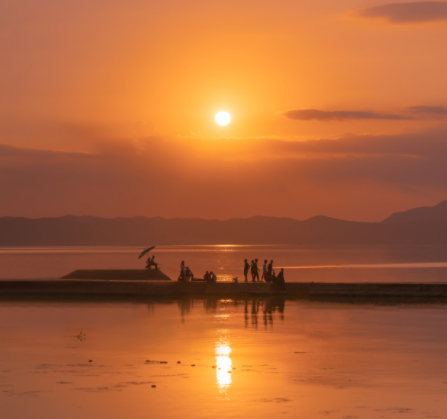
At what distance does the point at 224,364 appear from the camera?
2464cm

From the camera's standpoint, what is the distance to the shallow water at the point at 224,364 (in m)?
18.8

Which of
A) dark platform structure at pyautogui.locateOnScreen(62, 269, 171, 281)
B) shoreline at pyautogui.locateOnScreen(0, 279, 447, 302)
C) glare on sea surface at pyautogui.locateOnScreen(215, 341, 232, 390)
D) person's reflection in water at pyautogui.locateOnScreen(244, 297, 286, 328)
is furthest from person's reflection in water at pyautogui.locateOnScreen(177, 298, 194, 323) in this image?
glare on sea surface at pyautogui.locateOnScreen(215, 341, 232, 390)

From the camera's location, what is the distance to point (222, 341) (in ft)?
98.5

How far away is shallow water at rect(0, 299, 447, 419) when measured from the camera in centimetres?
1878

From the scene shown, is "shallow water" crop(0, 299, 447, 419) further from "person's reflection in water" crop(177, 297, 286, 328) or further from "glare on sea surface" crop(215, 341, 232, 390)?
"person's reflection in water" crop(177, 297, 286, 328)

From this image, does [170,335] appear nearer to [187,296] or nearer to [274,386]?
[274,386]

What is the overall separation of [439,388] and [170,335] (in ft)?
45.3

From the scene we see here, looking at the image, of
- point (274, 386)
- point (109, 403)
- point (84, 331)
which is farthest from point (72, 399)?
point (84, 331)

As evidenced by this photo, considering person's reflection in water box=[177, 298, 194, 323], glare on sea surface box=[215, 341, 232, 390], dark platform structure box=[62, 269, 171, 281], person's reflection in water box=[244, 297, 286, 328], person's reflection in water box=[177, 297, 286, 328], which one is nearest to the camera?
glare on sea surface box=[215, 341, 232, 390]

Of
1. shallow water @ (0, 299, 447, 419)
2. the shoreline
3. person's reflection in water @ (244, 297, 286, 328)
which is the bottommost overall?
shallow water @ (0, 299, 447, 419)

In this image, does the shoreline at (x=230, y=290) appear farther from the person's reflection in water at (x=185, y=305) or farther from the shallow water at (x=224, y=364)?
the shallow water at (x=224, y=364)

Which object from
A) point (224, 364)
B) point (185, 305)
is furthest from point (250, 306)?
point (224, 364)

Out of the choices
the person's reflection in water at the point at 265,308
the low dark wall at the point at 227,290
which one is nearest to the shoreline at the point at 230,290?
the low dark wall at the point at 227,290

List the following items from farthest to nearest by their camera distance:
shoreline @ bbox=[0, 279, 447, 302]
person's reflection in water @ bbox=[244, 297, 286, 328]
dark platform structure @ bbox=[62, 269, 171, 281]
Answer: dark platform structure @ bbox=[62, 269, 171, 281]
shoreline @ bbox=[0, 279, 447, 302]
person's reflection in water @ bbox=[244, 297, 286, 328]
